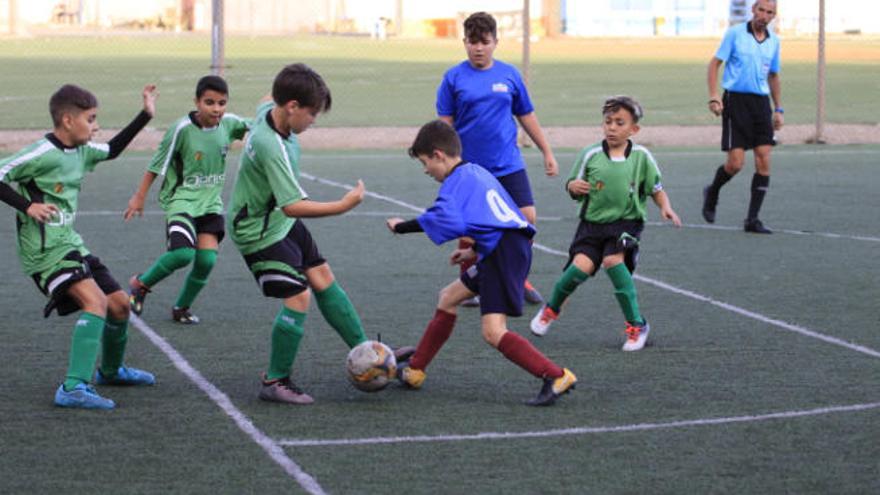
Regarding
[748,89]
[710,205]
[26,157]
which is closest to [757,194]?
[710,205]

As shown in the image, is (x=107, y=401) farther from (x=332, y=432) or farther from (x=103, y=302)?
(x=332, y=432)

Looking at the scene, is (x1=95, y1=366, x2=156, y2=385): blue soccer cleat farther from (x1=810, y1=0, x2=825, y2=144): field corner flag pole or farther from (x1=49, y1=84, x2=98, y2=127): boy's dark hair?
(x1=810, y1=0, x2=825, y2=144): field corner flag pole

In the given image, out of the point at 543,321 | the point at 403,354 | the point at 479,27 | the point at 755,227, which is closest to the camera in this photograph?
the point at 403,354

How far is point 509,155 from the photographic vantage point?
10484 mm

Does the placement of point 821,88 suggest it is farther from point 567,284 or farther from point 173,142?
point 173,142

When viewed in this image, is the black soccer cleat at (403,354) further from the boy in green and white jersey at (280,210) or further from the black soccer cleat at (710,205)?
the black soccer cleat at (710,205)

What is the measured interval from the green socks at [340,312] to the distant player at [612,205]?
1.61 meters

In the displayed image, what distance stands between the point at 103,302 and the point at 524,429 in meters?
2.16

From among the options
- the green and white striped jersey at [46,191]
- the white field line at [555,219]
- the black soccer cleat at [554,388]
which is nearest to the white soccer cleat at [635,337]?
the black soccer cleat at [554,388]

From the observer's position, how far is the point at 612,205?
9.21 m

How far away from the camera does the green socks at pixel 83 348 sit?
7.45 meters

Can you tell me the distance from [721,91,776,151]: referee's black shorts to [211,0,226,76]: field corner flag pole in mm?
8245

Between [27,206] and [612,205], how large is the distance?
3562 millimetres

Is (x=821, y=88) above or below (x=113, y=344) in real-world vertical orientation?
above
